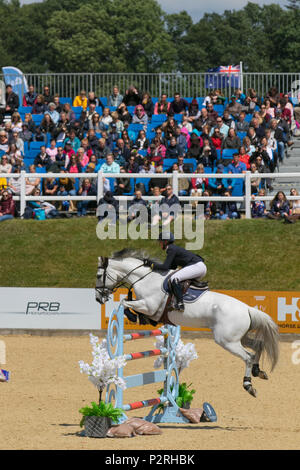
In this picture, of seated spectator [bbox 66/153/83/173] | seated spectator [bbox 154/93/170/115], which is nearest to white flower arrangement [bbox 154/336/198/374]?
seated spectator [bbox 66/153/83/173]

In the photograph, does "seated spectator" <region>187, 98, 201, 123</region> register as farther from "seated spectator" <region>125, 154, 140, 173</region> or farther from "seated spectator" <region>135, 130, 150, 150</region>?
"seated spectator" <region>125, 154, 140, 173</region>

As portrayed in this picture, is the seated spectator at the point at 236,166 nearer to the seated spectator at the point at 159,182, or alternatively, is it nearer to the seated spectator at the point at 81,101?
the seated spectator at the point at 159,182

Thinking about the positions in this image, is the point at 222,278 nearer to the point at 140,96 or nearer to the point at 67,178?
the point at 67,178

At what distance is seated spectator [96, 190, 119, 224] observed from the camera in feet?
73.2

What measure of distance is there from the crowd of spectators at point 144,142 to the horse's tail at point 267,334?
9587 millimetres

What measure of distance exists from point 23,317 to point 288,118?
1155 cm

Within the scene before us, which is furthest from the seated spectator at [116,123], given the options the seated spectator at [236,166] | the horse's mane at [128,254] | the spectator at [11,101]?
the horse's mane at [128,254]

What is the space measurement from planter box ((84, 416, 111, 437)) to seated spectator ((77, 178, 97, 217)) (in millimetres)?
12741

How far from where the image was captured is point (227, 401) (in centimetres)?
1427

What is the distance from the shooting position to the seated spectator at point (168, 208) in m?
21.8

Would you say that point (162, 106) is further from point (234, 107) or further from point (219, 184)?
point (219, 184)

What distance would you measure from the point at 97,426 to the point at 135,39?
276 feet

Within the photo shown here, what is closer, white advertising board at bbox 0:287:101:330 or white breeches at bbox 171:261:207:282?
white breeches at bbox 171:261:207:282

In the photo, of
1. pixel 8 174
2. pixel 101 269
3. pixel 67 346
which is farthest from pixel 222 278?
pixel 101 269
